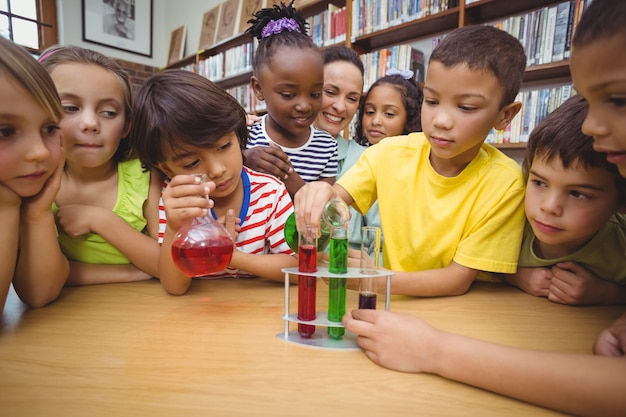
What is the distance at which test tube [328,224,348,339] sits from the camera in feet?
2.12

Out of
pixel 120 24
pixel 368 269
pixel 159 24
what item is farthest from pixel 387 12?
pixel 159 24

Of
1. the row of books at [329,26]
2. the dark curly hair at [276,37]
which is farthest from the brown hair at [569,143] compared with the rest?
the row of books at [329,26]

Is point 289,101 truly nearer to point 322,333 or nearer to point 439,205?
point 439,205

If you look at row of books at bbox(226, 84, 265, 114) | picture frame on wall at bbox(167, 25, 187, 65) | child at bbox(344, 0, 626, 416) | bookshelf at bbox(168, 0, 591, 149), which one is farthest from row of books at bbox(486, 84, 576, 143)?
picture frame on wall at bbox(167, 25, 187, 65)

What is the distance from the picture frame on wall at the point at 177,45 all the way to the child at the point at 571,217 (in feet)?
15.8

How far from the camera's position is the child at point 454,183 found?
868 mm

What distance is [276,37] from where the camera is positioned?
144cm

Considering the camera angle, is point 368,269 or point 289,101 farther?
point 289,101

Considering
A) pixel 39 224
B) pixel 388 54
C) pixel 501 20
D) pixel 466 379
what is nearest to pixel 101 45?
pixel 388 54

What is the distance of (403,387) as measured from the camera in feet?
1.74

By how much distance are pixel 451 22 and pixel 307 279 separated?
8.25 ft

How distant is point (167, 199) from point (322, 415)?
502 mm

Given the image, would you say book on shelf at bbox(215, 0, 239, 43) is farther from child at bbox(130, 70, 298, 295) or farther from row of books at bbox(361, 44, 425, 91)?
child at bbox(130, 70, 298, 295)

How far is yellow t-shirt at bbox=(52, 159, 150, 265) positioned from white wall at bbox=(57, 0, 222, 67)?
4086 mm
